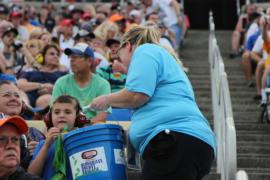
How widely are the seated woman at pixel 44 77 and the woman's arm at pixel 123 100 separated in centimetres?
548

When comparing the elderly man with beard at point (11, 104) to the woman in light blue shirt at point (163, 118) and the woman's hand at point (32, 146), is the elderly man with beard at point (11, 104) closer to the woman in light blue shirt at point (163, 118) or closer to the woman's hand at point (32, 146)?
the woman's hand at point (32, 146)

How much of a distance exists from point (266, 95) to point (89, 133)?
20.7ft

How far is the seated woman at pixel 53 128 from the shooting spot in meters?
7.21

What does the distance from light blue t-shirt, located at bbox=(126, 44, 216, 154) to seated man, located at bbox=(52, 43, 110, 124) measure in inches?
129

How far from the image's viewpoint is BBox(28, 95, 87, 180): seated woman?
721cm

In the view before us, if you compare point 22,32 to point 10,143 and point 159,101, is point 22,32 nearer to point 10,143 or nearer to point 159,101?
point 159,101

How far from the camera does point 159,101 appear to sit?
6484 mm

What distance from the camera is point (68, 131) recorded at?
7.45m

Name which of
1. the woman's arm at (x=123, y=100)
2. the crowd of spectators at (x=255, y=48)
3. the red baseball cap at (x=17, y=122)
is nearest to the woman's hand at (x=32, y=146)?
the woman's arm at (x=123, y=100)

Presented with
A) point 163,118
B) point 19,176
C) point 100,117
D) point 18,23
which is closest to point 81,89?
point 100,117

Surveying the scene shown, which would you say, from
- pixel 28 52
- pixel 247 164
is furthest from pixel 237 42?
pixel 247 164

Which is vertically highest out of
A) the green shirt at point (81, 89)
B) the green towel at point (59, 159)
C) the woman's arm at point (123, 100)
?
the woman's arm at point (123, 100)

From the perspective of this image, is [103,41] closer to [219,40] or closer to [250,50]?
[250,50]

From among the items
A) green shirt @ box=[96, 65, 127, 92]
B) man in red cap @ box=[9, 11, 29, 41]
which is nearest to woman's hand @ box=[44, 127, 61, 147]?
green shirt @ box=[96, 65, 127, 92]
